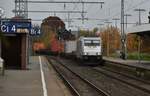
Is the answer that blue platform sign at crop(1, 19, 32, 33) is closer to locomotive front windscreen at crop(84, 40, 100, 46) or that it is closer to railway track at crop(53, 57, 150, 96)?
railway track at crop(53, 57, 150, 96)

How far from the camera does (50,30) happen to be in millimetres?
125500

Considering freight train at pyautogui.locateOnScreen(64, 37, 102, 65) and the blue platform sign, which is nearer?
the blue platform sign

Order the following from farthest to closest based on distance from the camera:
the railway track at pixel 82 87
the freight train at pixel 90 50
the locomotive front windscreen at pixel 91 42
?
the locomotive front windscreen at pixel 91 42, the freight train at pixel 90 50, the railway track at pixel 82 87

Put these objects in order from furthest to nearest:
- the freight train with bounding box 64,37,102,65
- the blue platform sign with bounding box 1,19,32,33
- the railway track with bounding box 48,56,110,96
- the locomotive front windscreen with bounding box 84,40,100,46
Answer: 1. the locomotive front windscreen with bounding box 84,40,100,46
2. the freight train with bounding box 64,37,102,65
3. the blue platform sign with bounding box 1,19,32,33
4. the railway track with bounding box 48,56,110,96

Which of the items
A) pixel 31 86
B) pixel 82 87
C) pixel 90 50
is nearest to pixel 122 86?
pixel 82 87

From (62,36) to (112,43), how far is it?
12.0 metres

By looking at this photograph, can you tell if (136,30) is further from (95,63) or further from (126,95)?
(126,95)

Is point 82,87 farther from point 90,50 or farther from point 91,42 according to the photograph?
point 91,42

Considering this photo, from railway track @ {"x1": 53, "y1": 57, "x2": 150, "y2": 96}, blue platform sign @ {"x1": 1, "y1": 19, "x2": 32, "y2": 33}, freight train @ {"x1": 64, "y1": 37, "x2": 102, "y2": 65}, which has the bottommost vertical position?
railway track @ {"x1": 53, "y1": 57, "x2": 150, "y2": 96}

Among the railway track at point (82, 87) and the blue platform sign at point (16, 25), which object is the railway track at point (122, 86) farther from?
the blue platform sign at point (16, 25)

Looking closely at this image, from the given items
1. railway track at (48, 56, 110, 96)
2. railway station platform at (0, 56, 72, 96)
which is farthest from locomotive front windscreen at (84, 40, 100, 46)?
railway station platform at (0, 56, 72, 96)

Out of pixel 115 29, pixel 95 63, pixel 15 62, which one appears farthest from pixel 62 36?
pixel 15 62

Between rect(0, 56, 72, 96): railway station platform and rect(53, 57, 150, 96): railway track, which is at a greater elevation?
rect(0, 56, 72, 96): railway station platform

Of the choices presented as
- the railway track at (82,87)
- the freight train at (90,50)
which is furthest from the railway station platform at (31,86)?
the freight train at (90,50)
